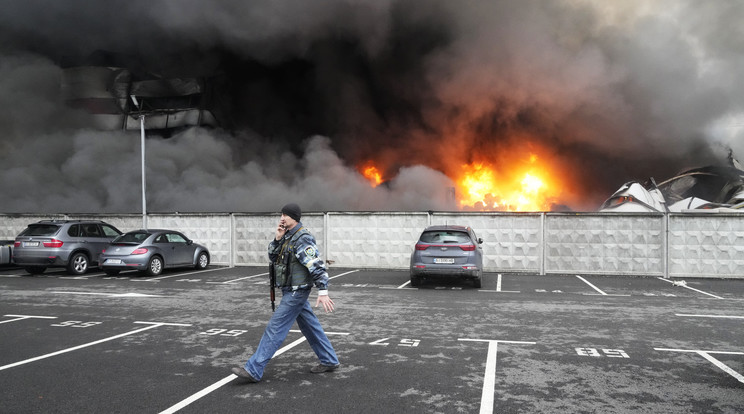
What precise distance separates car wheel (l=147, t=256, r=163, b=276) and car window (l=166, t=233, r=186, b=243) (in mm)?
900

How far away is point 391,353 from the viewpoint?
6043mm

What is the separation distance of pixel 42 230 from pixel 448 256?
12359 millimetres

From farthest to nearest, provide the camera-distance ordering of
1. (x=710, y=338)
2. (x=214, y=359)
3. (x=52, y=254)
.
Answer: (x=52, y=254) < (x=710, y=338) < (x=214, y=359)

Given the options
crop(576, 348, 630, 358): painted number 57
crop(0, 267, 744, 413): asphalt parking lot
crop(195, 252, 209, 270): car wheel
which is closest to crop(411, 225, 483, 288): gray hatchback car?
crop(0, 267, 744, 413): asphalt parking lot

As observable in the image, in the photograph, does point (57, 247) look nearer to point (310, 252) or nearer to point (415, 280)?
point (415, 280)

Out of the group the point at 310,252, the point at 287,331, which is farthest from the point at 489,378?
the point at 310,252

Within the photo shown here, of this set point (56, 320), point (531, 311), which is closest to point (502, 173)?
point (531, 311)

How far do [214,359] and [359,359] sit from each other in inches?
66.4

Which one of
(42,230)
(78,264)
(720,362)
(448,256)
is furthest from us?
(78,264)

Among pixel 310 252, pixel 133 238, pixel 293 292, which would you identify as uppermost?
pixel 310 252

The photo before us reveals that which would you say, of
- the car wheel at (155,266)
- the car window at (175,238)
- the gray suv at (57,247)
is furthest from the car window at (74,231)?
the car wheel at (155,266)

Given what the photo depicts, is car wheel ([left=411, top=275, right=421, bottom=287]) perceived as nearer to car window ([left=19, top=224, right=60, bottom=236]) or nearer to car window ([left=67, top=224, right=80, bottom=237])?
car window ([left=67, top=224, right=80, bottom=237])

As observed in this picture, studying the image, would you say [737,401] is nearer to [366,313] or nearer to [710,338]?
[710,338]

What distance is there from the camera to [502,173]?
151 ft
